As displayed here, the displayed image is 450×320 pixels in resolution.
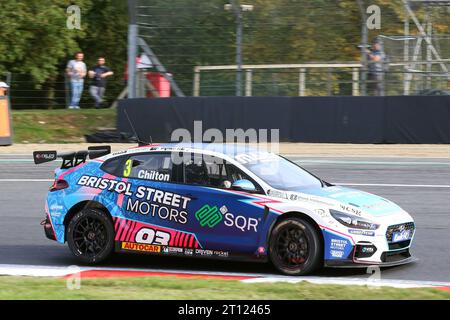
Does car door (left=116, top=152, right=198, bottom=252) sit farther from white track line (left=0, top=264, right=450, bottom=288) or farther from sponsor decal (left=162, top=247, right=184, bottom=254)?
white track line (left=0, top=264, right=450, bottom=288)

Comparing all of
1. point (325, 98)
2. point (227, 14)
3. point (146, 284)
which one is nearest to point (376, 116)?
point (325, 98)

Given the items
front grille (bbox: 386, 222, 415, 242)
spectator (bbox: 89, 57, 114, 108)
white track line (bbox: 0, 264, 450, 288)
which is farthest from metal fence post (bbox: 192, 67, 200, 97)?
front grille (bbox: 386, 222, 415, 242)

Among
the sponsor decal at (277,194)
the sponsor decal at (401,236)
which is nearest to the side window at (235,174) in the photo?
the sponsor decal at (277,194)

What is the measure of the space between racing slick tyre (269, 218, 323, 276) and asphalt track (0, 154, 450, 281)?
0.27 metres

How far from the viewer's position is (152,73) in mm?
25125

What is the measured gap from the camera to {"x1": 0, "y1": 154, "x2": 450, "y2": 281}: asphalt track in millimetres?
9844

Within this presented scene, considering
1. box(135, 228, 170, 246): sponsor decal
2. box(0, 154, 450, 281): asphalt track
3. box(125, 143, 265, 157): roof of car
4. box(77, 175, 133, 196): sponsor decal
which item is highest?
box(125, 143, 265, 157): roof of car

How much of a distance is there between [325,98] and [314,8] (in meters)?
3.02

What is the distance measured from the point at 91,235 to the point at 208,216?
1.43 metres

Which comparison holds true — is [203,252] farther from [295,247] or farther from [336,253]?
[336,253]

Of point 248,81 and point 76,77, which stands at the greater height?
point 248,81

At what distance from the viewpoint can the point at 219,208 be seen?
937 centimetres

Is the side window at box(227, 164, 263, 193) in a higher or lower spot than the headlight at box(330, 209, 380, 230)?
higher

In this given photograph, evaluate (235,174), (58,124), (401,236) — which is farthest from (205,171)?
(58,124)
